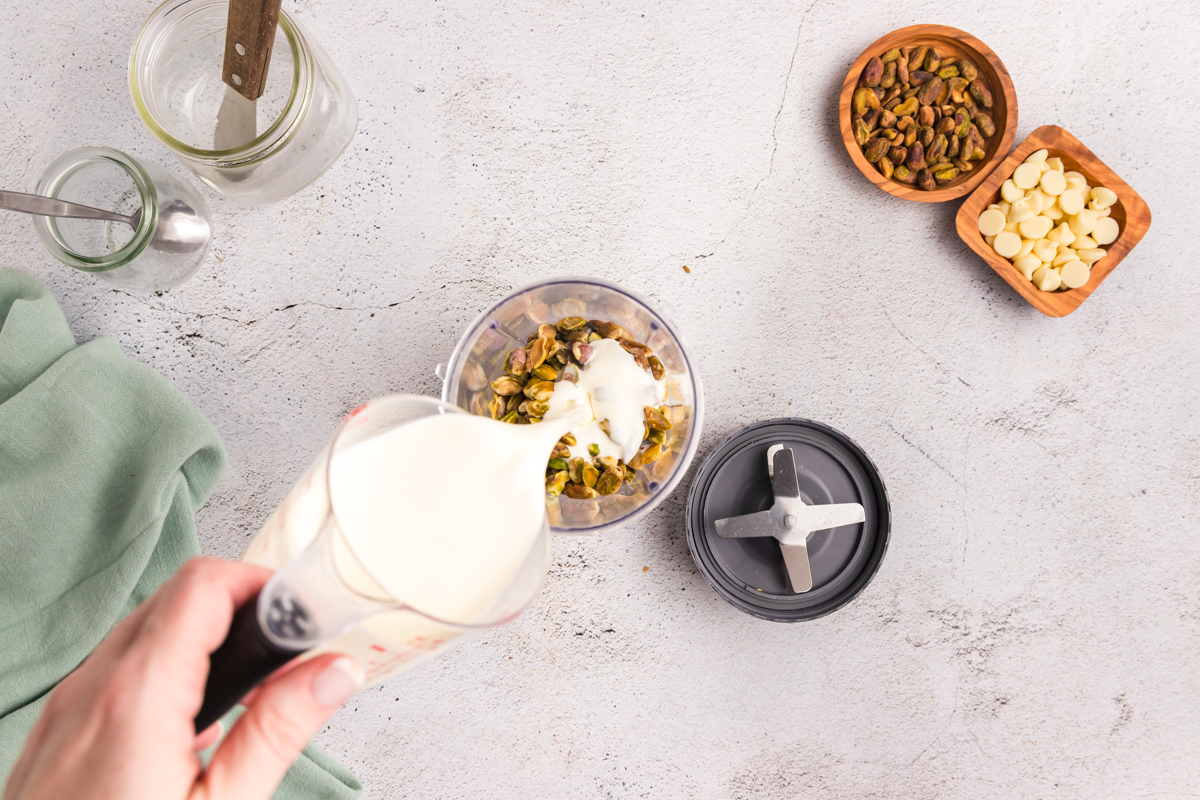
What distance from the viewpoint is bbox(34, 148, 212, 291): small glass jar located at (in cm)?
91

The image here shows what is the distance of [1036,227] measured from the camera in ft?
3.25

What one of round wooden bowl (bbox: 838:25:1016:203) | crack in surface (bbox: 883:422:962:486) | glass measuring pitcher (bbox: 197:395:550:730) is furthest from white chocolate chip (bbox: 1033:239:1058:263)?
glass measuring pitcher (bbox: 197:395:550:730)

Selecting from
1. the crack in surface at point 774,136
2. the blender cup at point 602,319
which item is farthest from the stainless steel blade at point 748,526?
the crack in surface at point 774,136

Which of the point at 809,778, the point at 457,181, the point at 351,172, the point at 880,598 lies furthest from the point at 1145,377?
the point at 351,172

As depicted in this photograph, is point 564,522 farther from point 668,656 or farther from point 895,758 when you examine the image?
point 895,758

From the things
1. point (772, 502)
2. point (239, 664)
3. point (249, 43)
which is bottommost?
point (772, 502)

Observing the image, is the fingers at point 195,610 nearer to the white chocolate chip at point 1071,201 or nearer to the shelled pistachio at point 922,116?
the shelled pistachio at point 922,116

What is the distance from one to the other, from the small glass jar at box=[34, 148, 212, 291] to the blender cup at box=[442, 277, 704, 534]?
40 cm

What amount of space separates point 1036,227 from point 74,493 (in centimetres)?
126

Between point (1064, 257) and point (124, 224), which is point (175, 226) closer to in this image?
point (124, 224)

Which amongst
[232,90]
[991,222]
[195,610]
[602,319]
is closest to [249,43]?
[232,90]

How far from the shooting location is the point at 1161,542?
108 cm

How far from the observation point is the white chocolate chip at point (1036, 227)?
99 centimetres

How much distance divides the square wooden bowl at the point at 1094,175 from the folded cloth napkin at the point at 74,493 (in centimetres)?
103
